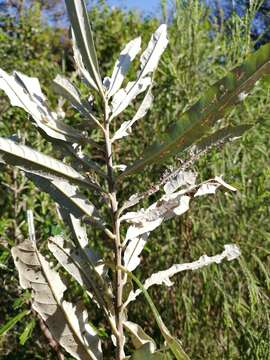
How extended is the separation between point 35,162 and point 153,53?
392mm

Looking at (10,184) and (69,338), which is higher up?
(10,184)

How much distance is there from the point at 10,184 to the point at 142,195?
5.55ft

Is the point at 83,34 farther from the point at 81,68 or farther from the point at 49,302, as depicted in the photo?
the point at 49,302

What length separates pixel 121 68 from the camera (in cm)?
129

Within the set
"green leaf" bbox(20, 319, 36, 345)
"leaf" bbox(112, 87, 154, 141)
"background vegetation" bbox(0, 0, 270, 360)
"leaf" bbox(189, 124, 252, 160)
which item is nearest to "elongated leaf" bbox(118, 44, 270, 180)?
"leaf" bbox(189, 124, 252, 160)

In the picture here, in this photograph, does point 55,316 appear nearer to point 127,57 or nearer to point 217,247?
point 127,57

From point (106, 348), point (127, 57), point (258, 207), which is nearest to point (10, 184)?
point (106, 348)

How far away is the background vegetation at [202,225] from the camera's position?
2371 millimetres

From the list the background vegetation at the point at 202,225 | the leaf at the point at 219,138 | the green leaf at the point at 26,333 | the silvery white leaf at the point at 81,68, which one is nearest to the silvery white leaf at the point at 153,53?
the silvery white leaf at the point at 81,68

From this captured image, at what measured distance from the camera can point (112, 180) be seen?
1.18m

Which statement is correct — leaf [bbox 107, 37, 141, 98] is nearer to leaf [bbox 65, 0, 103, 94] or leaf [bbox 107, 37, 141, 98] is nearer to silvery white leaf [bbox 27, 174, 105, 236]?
leaf [bbox 65, 0, 103, 94]

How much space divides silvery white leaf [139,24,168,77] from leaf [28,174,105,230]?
310 mm

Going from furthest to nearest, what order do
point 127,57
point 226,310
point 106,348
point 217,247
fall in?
point 106,348 → point 217,247 → point 226,310 → point 127,57

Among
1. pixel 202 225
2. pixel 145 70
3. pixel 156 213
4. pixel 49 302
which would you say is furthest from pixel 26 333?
pixel 202 225
